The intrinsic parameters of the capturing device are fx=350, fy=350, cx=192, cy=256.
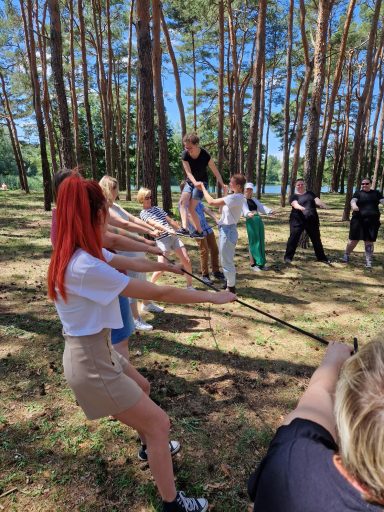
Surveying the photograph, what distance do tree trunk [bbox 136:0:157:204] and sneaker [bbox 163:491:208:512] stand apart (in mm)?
5343

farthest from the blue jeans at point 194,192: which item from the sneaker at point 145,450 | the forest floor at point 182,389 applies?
the sneaker at point 145,450

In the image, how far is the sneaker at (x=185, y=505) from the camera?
2.08 m

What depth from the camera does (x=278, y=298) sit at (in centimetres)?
620

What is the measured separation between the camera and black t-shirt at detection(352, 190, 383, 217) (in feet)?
25.5

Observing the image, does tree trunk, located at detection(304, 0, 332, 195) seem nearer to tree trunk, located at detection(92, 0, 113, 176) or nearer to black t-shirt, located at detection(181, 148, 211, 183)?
black t-shirt, located at detection(181, 148, 211, 183)

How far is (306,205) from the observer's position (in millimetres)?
8102

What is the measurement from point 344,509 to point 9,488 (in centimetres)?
254

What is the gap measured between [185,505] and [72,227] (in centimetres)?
180

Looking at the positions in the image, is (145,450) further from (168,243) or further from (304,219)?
(304,219)

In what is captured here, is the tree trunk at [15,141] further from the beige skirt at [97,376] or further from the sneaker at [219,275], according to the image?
the beige skirt at [97,376]

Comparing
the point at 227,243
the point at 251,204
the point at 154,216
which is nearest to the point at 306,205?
the point at 251,204

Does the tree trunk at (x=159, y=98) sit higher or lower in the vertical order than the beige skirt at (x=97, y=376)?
higher

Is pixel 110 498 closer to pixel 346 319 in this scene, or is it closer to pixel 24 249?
pixel 346 319

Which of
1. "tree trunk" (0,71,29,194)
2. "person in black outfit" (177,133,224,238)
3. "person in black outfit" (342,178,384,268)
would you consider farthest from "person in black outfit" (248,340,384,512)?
"tree trunk" (0,71,29,194)
